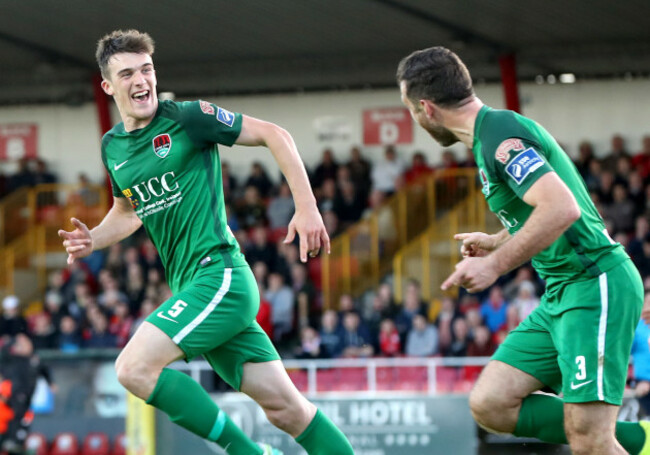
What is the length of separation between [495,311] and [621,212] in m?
3.07

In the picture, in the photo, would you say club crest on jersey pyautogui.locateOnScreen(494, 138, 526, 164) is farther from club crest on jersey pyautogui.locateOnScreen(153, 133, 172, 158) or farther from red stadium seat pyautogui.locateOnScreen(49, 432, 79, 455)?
red stadium seat pyautogui.locateOnScreen(49, 432, 79, 455)

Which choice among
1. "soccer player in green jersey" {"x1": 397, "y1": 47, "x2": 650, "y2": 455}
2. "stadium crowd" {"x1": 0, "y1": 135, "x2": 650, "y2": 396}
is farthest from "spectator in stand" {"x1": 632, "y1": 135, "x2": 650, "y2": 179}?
"soccer player in green jersey" {"x1": 397, "y1": 47, "x2": 650, "y2": 455}

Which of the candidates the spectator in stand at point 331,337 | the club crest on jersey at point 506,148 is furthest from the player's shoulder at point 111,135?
the spectator in stand at point 331,337

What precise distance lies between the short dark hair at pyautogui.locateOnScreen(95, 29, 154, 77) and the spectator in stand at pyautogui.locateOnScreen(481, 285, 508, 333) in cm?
952

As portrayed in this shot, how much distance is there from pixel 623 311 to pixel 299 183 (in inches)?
63.6

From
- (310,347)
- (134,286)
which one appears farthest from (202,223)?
(134,286)

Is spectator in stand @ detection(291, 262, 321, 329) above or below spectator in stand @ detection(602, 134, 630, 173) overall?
below

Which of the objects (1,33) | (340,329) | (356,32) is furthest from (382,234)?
(1,33)

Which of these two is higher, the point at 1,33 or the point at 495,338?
the point at 1,33

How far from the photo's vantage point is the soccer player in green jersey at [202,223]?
543 centimetres

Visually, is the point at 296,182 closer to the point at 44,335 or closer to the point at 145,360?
the point at 145,360

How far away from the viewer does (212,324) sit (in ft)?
17.8

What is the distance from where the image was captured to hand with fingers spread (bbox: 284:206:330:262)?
5141mm

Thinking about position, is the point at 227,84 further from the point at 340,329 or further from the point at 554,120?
the point at 340,329
